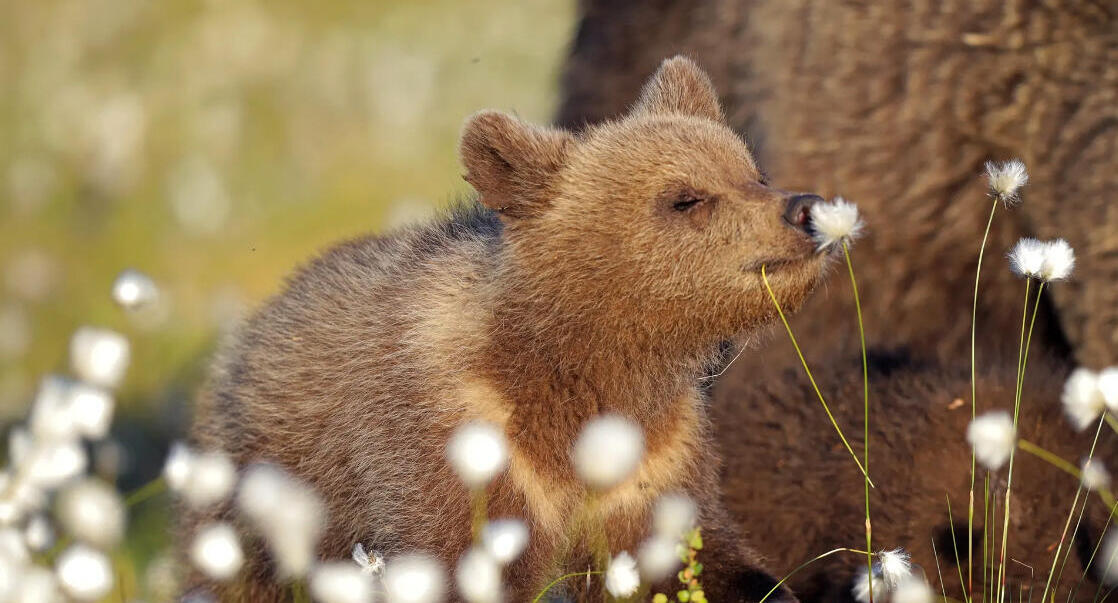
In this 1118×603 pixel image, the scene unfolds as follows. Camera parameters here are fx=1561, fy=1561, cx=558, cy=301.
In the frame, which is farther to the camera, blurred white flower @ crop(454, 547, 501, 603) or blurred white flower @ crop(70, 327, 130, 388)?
blurred white flower @ crop(70, 327, 130, 388)

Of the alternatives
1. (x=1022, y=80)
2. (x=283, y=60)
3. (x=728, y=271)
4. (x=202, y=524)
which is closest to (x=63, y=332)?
(x=283, y=60)

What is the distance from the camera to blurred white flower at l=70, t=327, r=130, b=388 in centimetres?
307

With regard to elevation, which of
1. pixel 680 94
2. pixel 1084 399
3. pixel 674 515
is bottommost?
pixel 674 515

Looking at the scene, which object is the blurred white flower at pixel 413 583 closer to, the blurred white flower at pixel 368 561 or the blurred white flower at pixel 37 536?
the blurred white flower at pixel 368 561

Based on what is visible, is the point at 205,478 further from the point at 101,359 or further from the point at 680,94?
the point at 680,94

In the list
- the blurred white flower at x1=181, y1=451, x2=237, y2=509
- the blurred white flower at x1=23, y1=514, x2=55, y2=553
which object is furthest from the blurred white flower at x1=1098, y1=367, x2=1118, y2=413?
the blurred white flower at x1=23, y1=514, x2=55, y2=553

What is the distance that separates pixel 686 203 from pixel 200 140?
5.75m

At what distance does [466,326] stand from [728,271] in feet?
1.92

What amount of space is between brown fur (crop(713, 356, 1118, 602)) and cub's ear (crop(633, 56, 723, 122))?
1220mm

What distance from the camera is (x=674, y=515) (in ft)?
10.0

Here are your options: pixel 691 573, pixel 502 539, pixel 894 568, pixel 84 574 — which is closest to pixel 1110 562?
pixel 894 568

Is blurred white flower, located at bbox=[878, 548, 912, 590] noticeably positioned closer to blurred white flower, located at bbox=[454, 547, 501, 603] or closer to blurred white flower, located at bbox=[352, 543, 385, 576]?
blurred white flower, located at bbox=[454, 547, 501, 603]

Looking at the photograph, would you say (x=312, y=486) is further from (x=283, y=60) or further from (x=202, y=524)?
(x=283, y=60)

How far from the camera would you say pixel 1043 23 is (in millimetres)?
5180
